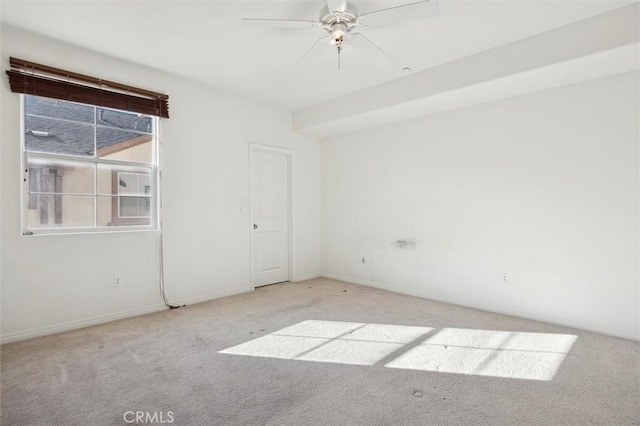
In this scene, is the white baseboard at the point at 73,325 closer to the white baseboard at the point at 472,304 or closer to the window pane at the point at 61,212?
the window pane at the point at 61,212

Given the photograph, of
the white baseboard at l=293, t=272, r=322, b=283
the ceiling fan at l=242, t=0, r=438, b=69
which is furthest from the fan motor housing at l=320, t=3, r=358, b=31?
the white baseboard at l=293, t=272, r=322, b=283

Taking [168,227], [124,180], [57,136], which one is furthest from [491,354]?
[57,136]

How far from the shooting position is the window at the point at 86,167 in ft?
9.62

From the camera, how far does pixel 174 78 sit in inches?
147

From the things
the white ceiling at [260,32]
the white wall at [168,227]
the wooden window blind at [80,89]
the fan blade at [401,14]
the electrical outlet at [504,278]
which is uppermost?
the white ceiling at [260,32]

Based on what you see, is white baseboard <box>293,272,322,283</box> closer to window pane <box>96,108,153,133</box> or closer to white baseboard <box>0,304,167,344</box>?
white baseboard <box>0,304,167,344</box>

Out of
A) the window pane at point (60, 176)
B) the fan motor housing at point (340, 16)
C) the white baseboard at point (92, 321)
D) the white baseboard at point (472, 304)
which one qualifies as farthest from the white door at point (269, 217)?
the fan motor housing at point (340, 16)

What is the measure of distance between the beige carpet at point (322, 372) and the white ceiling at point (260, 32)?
2632 mm

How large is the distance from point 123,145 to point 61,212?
876mm

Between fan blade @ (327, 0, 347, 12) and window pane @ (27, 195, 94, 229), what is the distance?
2.82 metres

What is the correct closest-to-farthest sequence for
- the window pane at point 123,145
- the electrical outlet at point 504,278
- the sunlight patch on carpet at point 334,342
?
the sunlight patch on carpet at point 334,342
the window pane at point 123,145
the electrical outlet at point 504,278

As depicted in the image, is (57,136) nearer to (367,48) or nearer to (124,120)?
(124,120)

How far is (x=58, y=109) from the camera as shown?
3041mm

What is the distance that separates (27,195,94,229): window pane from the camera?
293cm
